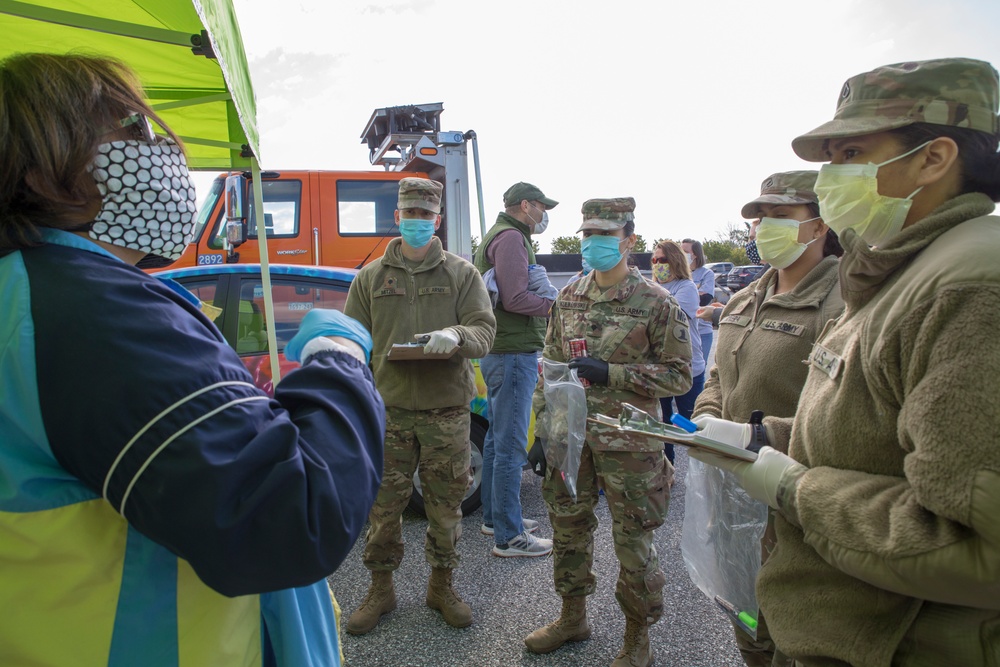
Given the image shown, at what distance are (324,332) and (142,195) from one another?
39 cm

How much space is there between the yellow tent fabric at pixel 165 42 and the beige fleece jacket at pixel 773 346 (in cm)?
195

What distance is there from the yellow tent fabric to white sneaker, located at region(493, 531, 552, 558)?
275 cm

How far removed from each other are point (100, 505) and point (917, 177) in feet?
5.39

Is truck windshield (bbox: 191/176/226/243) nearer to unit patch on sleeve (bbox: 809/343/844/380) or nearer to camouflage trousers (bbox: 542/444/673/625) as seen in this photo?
camouflage trousers (bbox: 542/444/673/625)

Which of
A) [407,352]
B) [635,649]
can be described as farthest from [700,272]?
[635,649]

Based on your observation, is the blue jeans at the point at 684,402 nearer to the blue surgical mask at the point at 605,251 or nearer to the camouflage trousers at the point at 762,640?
the blue surgical mask at the point at 605,251

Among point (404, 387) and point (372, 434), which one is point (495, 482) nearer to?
point (404, 387)

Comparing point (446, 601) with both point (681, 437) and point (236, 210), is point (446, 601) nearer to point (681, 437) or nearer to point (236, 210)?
point (681, 437)

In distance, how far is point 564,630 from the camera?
117 inches

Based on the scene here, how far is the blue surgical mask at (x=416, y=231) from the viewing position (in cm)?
342

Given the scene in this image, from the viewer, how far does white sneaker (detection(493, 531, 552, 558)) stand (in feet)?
12.9

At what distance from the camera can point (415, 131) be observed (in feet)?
25.6

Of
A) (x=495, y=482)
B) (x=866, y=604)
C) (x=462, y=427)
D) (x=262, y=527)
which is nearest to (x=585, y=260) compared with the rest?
(x=462, y=427)

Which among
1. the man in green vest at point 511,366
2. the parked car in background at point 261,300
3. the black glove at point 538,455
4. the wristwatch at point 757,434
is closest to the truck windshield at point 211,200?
the parked car in background at point 261,300
